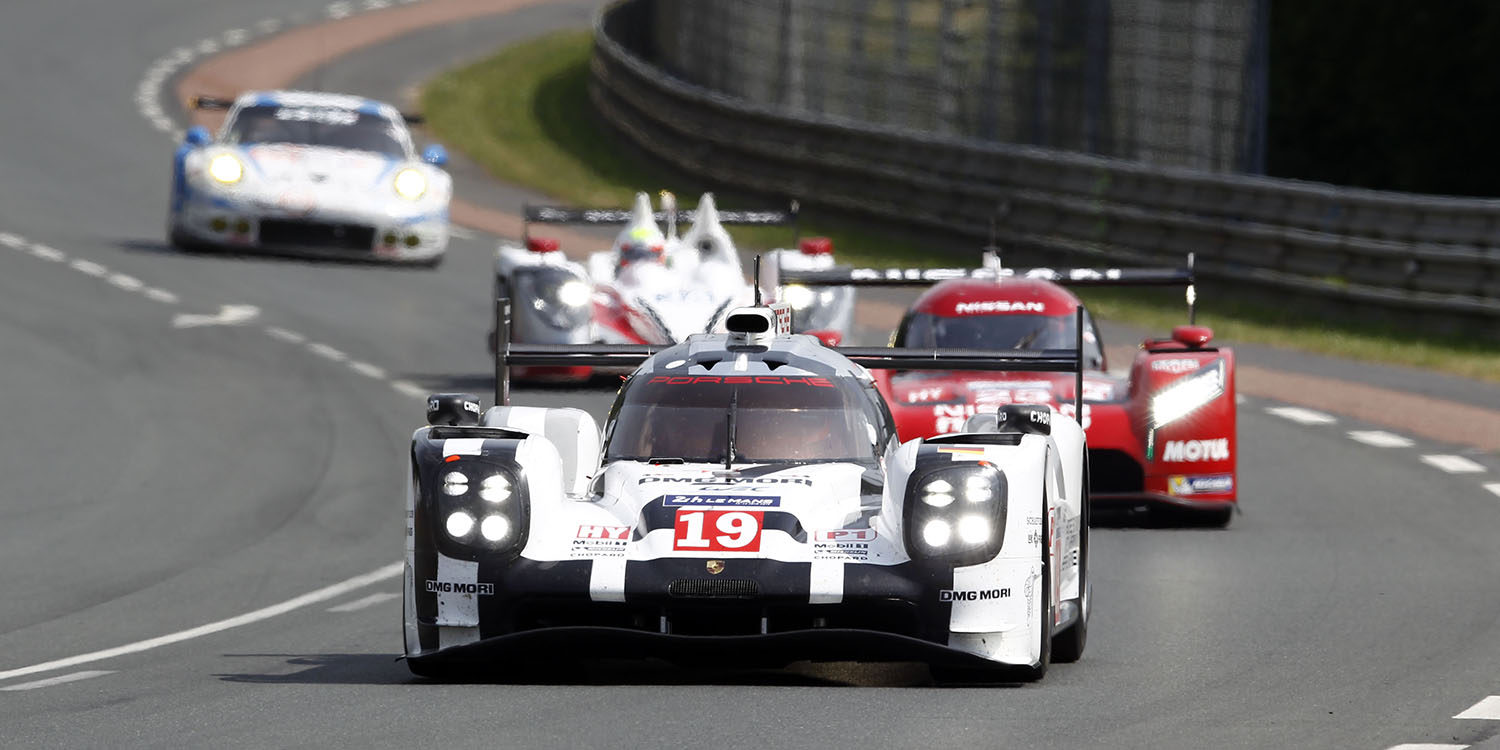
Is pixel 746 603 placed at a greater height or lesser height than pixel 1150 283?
lesser

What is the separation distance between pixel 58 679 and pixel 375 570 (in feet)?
12.8

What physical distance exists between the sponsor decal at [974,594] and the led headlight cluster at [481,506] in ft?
4.46

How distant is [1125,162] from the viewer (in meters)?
27.2

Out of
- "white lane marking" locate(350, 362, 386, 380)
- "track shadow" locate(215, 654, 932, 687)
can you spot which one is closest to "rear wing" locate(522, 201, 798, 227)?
"white lane marking" locate(350, 362, 386, 380)

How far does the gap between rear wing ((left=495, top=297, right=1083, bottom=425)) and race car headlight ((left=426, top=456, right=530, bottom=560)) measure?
4.20 ft

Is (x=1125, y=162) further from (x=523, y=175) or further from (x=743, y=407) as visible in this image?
(x=743, y=407)

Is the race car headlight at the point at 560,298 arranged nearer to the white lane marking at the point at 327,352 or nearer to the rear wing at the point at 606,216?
the rear wing at the point at 606,216

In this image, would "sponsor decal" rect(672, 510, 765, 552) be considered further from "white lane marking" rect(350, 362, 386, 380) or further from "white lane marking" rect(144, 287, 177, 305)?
"white lane marking" rect(144, 287, 177, 305)

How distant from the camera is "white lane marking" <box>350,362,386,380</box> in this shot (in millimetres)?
20438

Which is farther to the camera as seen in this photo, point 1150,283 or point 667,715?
point 1150,283

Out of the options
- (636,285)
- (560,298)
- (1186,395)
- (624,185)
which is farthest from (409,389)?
(624,185)

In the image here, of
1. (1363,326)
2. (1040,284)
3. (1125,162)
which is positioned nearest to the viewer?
(1040,284)

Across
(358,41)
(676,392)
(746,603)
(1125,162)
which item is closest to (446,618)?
(746,603)

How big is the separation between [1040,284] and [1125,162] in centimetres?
1131
